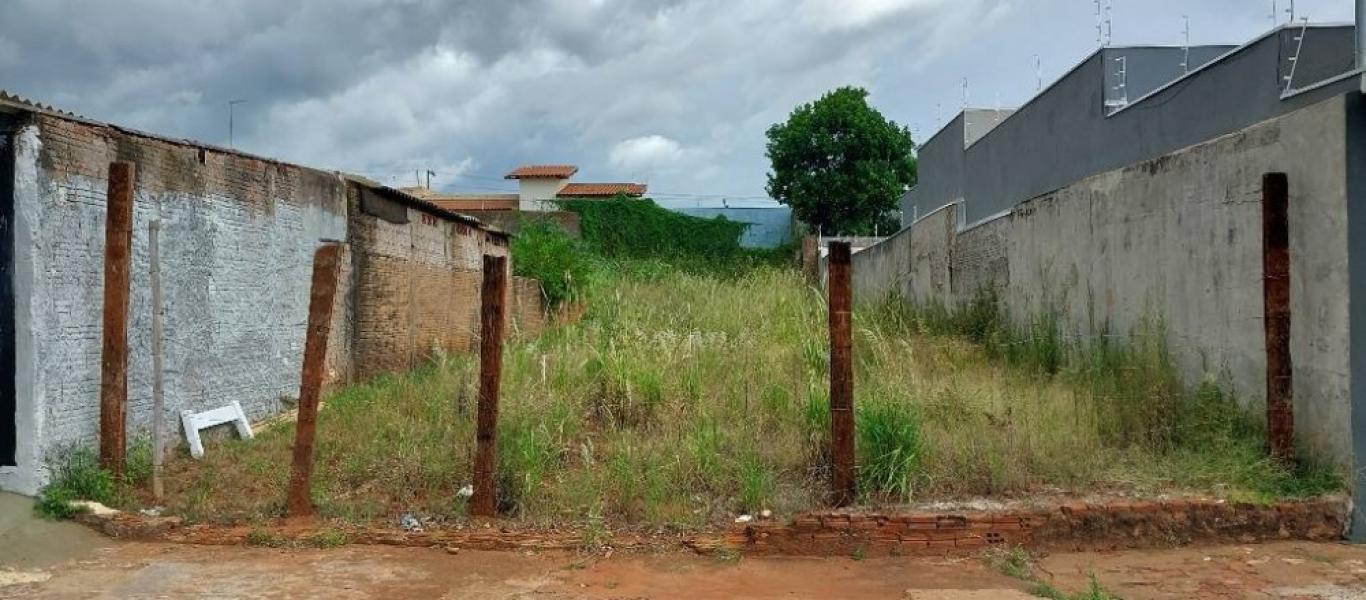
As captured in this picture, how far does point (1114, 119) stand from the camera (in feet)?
40.2

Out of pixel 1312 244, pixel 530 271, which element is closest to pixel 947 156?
pixel 530 271

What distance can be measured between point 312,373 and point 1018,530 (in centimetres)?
399

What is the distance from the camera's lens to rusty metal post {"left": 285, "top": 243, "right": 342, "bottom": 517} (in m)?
5.29

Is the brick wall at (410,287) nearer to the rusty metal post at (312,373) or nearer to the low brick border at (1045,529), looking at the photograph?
the rusty metal post at (312,373)

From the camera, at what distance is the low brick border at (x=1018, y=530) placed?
499cm

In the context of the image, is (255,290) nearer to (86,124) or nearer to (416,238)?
(86,124)

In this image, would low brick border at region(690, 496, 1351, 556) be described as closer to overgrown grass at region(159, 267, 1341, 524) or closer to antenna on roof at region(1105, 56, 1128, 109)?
overgrown grass at region(159, 267, 1341, 524)

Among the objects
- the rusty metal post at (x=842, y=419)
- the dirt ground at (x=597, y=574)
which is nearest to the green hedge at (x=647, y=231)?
the rusty metal post at (x=842, y=419)

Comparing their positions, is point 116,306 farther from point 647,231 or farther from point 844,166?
point 844,166

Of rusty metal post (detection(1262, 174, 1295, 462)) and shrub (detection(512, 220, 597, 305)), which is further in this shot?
shrub (detection(512, 220, 597, 305))

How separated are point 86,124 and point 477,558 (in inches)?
146

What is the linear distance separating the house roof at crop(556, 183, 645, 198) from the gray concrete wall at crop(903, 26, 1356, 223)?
1729 cm

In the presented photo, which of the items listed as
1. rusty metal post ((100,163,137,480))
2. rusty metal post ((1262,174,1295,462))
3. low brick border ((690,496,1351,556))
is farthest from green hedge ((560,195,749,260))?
rusty metal post ((1262,174,1295,462))

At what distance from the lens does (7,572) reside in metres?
4.71
